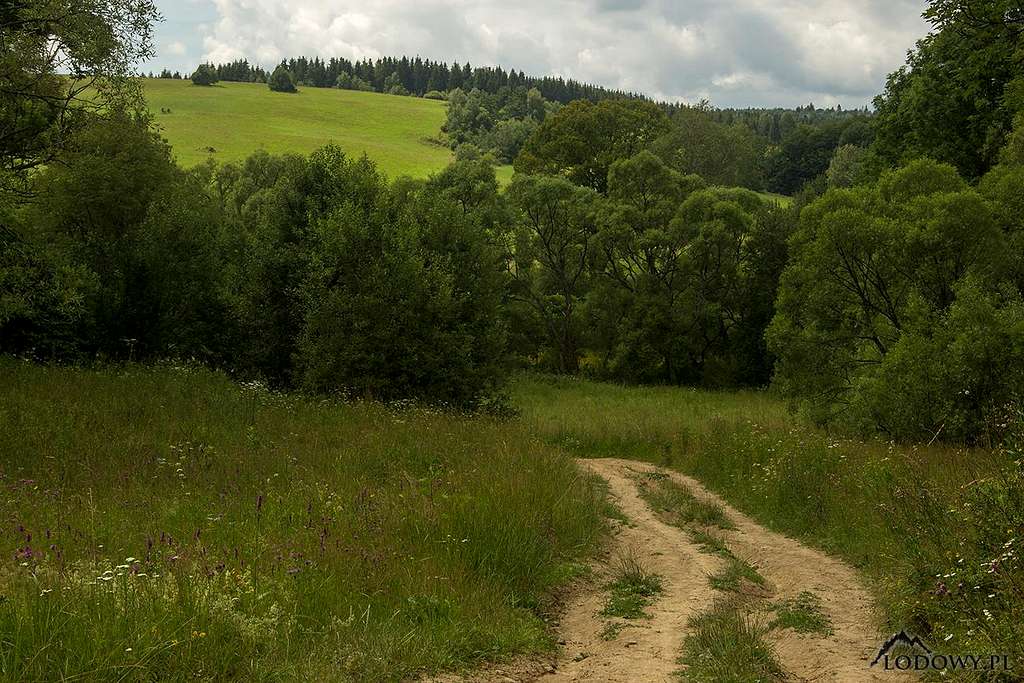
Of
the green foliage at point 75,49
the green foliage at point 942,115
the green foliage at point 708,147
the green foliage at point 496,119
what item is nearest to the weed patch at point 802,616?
the green foliage at point 75,49

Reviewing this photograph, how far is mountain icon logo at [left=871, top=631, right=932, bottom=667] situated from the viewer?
20.9ft

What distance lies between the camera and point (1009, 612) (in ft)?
18.2

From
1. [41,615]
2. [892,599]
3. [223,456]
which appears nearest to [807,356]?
[892,599]

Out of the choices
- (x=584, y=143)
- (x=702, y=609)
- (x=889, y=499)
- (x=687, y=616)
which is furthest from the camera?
(x=584, y=143)

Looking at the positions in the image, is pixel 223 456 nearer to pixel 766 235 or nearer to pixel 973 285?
pixel 973 285

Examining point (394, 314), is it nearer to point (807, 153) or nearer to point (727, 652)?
point (727, 652)

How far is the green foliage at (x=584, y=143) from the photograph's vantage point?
5875 centimetres

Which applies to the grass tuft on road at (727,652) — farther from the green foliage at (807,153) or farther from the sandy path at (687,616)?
the green foliage at (807,153)

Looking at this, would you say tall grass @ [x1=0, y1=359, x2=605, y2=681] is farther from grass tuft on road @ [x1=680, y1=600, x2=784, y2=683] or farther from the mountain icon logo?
the mountain icon logo

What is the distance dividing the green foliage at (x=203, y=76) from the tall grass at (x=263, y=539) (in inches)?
5710

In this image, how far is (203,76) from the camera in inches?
5566

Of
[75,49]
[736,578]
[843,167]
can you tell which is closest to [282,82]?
[843,167]

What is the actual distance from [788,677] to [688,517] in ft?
21.9

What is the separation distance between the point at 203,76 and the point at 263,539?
156 meters
